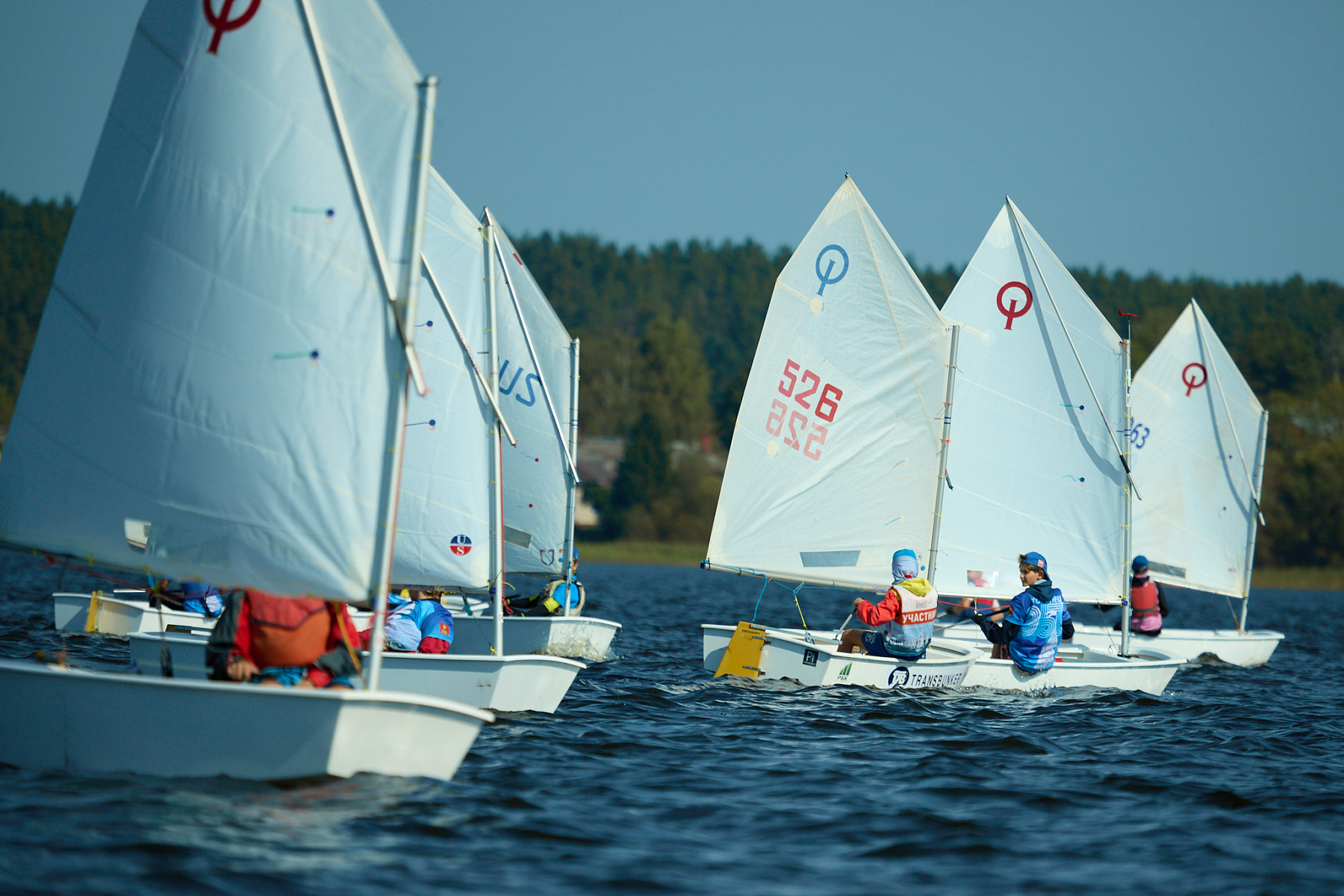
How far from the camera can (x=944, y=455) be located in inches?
663

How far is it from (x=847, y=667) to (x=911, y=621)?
2.92 feet

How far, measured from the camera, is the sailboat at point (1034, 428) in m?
17.6

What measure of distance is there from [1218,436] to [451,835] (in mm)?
20805

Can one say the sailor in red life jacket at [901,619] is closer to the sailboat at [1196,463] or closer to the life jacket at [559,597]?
the life jacket at [559,597]

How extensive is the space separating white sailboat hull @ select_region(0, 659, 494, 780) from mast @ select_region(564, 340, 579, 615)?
9542mm

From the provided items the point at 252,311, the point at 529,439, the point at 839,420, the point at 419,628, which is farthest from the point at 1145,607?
the point at 252,311

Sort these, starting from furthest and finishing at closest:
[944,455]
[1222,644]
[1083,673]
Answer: [1222,644], [944,455], [1083,673]

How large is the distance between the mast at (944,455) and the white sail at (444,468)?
663 cm

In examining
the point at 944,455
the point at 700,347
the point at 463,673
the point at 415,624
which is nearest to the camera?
the point at 463,673

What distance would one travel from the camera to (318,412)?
7965 mm

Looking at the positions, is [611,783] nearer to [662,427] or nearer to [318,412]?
[318,412]

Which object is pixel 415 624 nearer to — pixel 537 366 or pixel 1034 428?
pixel 537 366

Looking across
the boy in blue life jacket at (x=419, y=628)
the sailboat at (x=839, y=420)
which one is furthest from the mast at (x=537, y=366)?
the boy in blue life jacket at (x=419, y=628)

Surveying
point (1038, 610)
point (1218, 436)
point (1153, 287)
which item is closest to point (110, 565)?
point (1038, 610)
